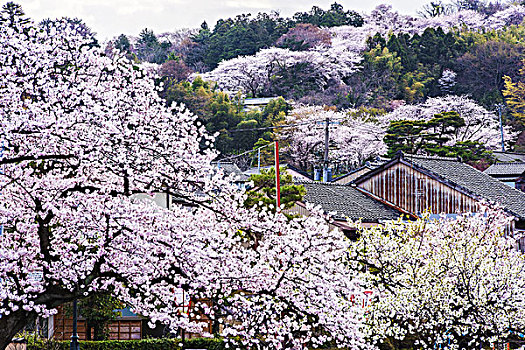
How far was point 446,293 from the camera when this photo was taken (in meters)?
11.4

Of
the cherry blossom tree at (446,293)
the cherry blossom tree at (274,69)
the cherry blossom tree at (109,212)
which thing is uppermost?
the cherry blossom tree at (274,69)

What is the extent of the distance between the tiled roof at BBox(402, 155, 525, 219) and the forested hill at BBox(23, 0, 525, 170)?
22.9ft

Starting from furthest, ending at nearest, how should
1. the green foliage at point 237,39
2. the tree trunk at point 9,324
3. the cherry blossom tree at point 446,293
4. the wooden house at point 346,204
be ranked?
the green foliage at point 237,39 < the wooden house at point 346,204 < the cherry blossom tree at point 446,293 < the tree trunk at point 9,324

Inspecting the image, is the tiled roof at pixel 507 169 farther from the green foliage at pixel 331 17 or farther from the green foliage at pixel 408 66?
the green foliage at pixel 331 17

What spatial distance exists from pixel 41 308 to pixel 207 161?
250 cm

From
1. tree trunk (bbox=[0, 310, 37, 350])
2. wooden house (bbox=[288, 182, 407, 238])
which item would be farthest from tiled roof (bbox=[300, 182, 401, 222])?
tree trunk (bbox=[0, 310, 37, 350])

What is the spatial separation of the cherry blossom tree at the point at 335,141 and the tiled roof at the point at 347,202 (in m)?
15.2

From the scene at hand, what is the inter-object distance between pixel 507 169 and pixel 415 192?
8.97 metres

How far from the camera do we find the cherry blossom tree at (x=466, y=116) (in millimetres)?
41812

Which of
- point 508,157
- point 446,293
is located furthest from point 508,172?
point 446,293

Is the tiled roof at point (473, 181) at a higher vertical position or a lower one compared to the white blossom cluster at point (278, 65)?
lower

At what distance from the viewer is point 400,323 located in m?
11.8

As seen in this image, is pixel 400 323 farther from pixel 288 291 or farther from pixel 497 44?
pixel 497 44

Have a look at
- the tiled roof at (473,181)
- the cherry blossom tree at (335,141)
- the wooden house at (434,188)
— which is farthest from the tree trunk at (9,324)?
the cherry blossom tree at (335,141)
